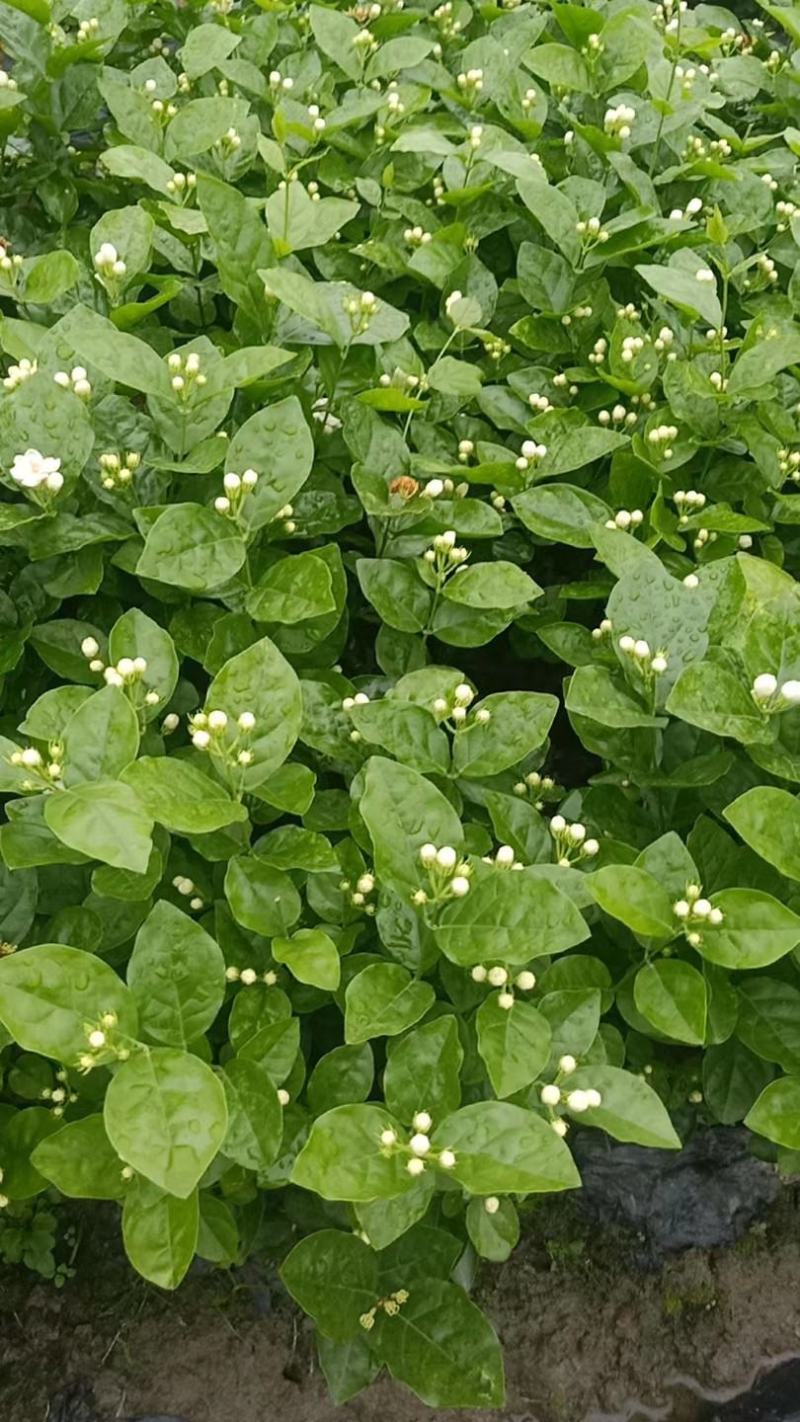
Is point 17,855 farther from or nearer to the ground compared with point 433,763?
farther from the ground

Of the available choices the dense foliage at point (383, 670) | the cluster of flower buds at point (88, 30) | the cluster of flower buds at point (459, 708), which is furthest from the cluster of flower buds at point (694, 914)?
the cluster of flower buds at point (88, 30)

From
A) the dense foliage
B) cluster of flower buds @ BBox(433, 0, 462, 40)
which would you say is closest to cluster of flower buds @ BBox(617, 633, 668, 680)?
the dense foliage

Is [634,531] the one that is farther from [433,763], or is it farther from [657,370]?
[433,763]

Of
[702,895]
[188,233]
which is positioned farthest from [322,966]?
[188,233]

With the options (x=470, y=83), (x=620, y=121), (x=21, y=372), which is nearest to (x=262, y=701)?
(x=21, y=372)

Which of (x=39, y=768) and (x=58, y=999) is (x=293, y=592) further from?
(x=58, y=999)

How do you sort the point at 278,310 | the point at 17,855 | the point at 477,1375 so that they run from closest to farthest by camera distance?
the point at 17,855 < the point at 477,1375 < the point at 278,310

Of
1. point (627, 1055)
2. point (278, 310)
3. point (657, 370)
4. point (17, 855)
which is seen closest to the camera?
point (17, 855)

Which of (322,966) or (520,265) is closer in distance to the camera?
(322,966)
